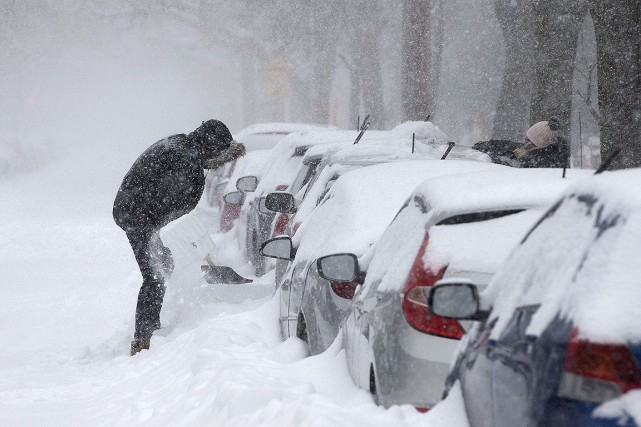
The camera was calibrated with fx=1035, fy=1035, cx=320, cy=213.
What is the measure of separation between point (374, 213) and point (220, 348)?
4.56 ft

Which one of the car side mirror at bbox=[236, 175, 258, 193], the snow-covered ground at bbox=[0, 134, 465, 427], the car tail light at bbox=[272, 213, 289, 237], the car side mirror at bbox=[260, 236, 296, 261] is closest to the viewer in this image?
the snow-covered ground at bbox=[0, 134, 465, 427]

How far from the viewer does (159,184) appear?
873 centimetres

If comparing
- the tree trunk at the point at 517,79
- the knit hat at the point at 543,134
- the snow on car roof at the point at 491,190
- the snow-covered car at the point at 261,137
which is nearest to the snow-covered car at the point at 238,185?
the snow-covered car at the point at 261,137

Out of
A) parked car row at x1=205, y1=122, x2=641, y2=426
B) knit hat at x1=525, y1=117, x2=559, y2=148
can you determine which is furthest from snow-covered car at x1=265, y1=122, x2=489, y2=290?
parked car row at x1=205, y1=122, x2=641, y2=426

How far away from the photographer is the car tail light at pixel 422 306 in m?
3.55

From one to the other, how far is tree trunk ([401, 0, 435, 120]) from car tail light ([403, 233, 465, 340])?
62.9 feet

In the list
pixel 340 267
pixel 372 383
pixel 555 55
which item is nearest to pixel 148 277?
pixel 340 267

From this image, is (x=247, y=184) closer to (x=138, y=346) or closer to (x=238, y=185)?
(x=238, y=185)

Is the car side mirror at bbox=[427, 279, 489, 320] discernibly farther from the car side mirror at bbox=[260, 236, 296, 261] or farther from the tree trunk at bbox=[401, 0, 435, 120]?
the tree trunk at bbox=[401, 0, 435, 120]

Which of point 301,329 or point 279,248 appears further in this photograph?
point 279,248

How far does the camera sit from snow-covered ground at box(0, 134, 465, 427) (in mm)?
4332

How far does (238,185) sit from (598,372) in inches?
375

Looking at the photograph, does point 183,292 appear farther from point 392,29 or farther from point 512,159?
point 392,29

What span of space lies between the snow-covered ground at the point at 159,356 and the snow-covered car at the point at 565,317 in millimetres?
306
